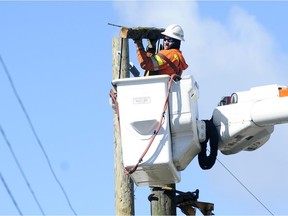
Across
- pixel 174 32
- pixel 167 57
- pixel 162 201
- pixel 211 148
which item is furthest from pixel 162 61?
pixel 162 201

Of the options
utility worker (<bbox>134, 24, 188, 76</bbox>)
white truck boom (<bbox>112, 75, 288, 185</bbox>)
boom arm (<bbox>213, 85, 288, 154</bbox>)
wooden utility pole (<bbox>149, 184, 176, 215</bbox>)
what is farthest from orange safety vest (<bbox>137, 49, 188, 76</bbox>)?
wooden utility pole (<bbox>149, 184, 176, 215</bbox>)

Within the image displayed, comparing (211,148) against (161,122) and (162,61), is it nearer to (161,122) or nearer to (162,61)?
(161,122)

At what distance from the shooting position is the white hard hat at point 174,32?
958 cm

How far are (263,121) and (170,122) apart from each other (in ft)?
2.74

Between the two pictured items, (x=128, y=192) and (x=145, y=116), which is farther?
(x=128, y=192)

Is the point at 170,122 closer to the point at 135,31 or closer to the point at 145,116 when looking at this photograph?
the point at 145,116

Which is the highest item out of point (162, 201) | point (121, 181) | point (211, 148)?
point (211, 148)

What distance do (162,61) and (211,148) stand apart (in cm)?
83

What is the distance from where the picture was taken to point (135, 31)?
9328 mm

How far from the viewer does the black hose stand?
934 cm

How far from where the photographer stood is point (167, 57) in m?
9.33

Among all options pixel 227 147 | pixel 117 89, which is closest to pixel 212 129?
pixel 227 147

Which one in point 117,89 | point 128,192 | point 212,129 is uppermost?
point 117,89

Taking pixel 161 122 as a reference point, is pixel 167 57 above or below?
above
